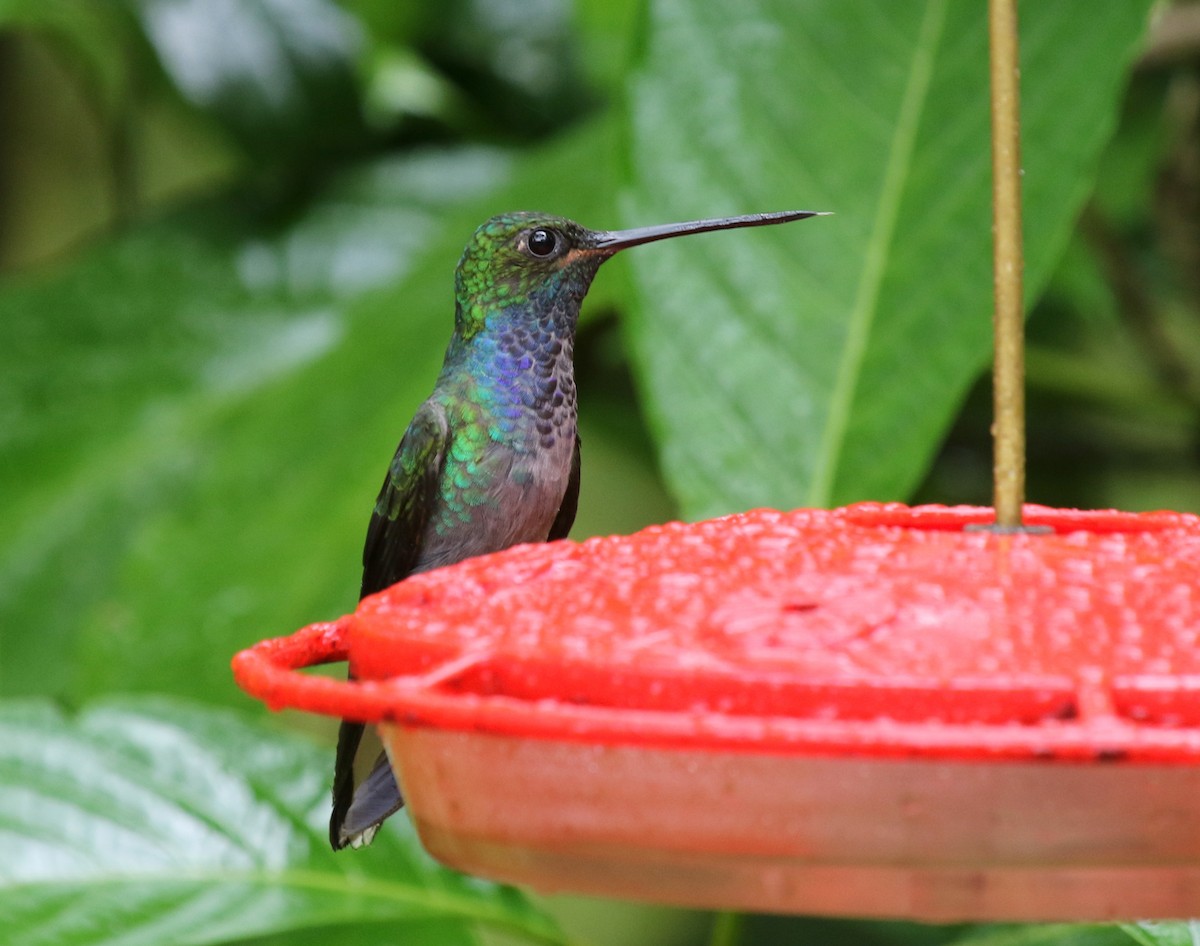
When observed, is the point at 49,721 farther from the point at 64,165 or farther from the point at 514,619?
the point at 64,165

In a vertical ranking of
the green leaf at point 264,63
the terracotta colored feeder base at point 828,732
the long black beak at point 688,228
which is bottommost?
the terracotta colored feeder base at point 828,732

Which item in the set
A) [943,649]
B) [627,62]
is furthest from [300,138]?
[943,649]

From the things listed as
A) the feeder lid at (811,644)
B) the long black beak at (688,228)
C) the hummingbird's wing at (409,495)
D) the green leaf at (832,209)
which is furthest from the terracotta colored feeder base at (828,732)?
the green leaf at (832,209)

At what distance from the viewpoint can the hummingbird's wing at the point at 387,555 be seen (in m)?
0.99

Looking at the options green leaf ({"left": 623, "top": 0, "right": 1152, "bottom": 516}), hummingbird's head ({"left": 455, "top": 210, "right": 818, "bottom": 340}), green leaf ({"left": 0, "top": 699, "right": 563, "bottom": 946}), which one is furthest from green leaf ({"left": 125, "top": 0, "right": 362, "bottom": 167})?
hummingbird's head ({"left": 455, "top": 210, "right": 818, "bottom": 340})

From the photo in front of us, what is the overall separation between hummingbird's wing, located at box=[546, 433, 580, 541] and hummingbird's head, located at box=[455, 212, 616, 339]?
0.10 metres

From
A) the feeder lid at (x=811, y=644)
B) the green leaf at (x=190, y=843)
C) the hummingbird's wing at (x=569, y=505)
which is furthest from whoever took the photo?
the green leaf at (x=190, y=843)

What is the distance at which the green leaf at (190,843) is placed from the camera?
4.61 feet

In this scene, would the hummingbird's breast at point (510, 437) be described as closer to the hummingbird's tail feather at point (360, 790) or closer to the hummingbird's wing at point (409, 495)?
the hummingbird's wing at point (409, 495)

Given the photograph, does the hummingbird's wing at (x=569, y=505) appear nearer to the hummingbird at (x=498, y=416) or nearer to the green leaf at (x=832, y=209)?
the hummingbird at (x=498, y=416)

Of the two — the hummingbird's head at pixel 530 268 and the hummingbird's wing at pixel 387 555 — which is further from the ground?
the hummingbird's head at pixel 530 268

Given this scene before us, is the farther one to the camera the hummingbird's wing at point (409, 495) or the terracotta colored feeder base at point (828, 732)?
the hummingbird's wing at point (409, 495)

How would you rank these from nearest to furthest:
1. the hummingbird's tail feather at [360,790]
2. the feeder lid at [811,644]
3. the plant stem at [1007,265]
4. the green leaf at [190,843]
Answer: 1. the feeder lid at [811,644]
2. the plant stem at [1007,265]
3. the hummingbird's tail feather at [360,790]
4. the green leaf at [190,843]

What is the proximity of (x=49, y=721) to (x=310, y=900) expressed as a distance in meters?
0.32
